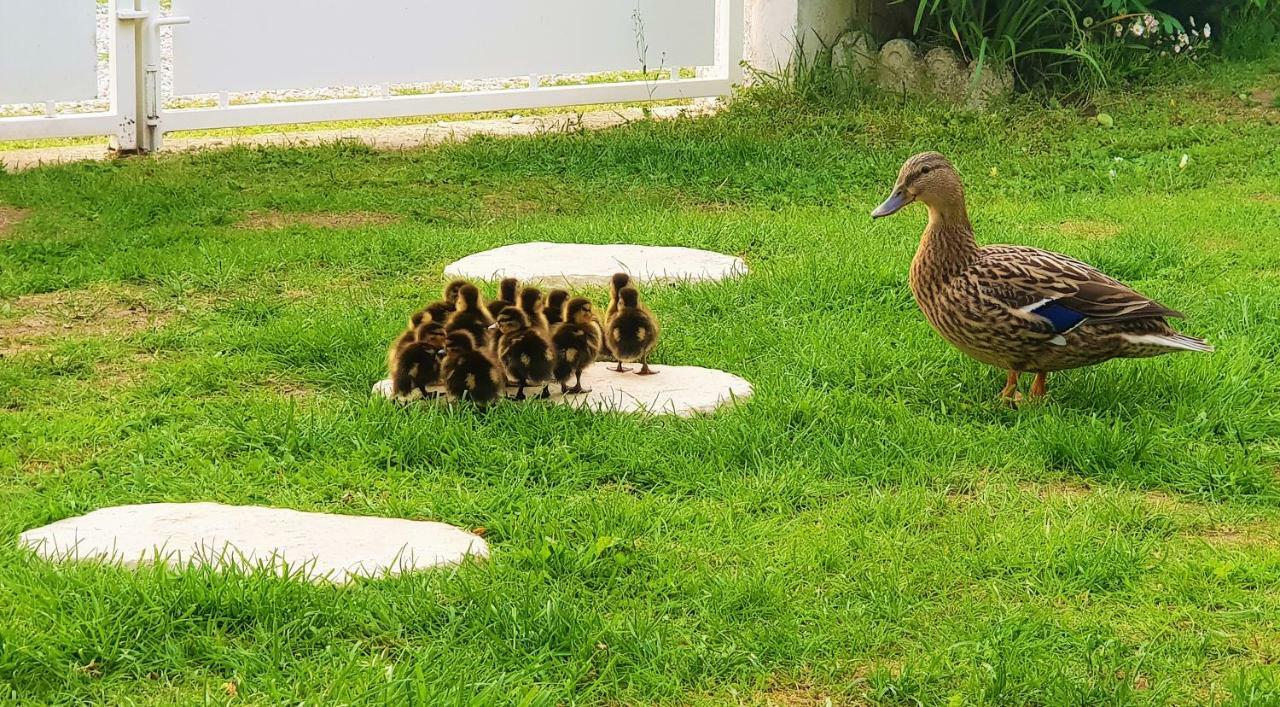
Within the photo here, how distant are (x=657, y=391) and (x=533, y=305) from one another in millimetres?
604

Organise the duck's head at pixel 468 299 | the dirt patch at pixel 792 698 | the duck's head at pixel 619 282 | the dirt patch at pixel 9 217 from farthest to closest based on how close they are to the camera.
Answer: the dirt patch at pixel 9 217
the duck's head at pixel 619 282
the duck's head at pixel 468 299
the dirt patch at pixel 792 698

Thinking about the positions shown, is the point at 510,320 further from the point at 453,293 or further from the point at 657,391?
the point at 657,391

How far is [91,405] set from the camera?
221 inches

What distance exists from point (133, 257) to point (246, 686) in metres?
4.70

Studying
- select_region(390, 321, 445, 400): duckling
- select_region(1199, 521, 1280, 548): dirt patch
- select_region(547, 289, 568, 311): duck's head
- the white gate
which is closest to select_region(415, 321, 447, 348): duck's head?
select_region(390, 321, 445, 400): duckling

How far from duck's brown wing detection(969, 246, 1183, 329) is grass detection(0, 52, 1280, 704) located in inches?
15.7

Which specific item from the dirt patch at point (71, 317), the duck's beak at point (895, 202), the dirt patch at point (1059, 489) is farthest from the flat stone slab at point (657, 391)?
the dirt patch at point (71, 317)

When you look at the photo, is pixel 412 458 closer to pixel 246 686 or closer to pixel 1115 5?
pixel 246 686

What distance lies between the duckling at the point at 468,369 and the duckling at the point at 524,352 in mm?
83

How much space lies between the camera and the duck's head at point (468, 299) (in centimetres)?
561

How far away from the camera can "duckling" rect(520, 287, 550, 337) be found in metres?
5.66

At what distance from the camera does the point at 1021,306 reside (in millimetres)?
5484

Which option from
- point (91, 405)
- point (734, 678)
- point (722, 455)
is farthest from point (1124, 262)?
point (91, 405)

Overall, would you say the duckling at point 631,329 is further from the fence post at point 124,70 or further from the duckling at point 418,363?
the fence post at point 124,70
